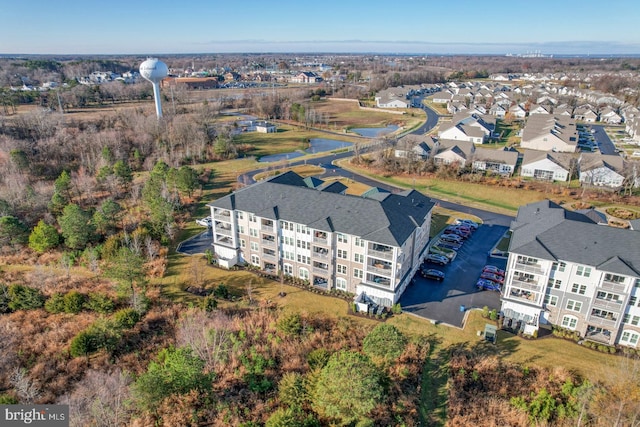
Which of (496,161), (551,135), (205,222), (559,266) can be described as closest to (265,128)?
(496,161)

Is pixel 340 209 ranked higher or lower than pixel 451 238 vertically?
higher

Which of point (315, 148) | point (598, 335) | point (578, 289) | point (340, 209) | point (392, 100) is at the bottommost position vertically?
point (598, 335)

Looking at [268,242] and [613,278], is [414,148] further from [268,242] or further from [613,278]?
[613,278]

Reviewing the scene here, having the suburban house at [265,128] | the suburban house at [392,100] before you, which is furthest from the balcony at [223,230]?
A: the suburban house at [392,100]

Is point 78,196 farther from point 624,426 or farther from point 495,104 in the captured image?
point 495,104

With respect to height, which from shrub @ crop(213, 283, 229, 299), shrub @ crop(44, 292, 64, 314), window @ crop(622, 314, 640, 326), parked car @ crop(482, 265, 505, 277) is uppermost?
Answer: window @ crop(622, 314, 640, 326)

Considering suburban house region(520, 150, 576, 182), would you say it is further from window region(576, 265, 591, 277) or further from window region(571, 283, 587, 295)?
window region(576, 265, 591, 277)

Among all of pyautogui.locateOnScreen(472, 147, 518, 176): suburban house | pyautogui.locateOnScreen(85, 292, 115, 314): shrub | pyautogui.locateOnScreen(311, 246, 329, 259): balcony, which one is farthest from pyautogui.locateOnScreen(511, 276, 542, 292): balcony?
pyautogui.locateOnScreen(472, 147, 518, 176): suburban house
